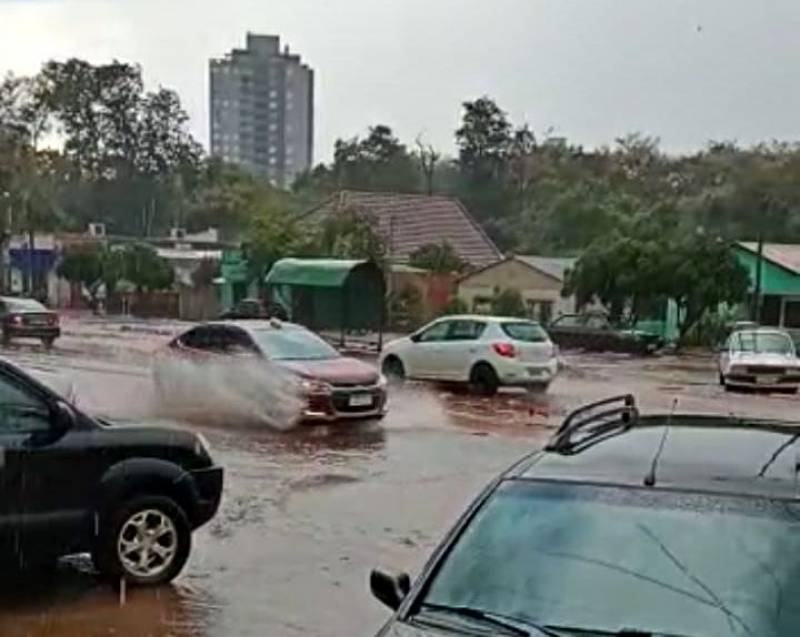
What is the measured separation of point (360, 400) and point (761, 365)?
42.4ft

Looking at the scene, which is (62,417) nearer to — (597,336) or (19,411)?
(19,411)

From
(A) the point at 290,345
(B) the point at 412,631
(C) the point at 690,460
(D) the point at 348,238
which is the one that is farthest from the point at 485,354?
(D) the point at 348,238

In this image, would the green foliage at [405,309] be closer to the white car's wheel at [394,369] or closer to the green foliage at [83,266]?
the green foliage at [83,266]

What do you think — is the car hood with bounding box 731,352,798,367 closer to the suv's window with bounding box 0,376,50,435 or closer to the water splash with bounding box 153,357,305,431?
the water splash with bounding box 153,357,305,431

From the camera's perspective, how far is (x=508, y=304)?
49750mm

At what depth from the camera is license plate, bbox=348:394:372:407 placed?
730 inches

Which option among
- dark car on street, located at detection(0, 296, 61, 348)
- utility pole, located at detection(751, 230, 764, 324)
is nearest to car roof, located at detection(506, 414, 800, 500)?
dark car on street, located at detection(0, 296, 61, 348)

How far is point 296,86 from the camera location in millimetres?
109250

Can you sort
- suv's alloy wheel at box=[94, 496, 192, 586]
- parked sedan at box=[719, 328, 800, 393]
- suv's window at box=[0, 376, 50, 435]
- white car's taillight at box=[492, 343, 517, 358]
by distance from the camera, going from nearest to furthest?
suv's window at box=[0, 376, 50, 435], suv's alloy wheel at box=[94, 496, 192, 586], white car's taillight at box=[492, 343, 517, 358], parked sedan at box=[719, 328, 800, 393]

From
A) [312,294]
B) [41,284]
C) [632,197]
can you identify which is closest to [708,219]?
[632,197]

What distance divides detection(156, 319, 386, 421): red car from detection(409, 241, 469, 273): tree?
107 feet

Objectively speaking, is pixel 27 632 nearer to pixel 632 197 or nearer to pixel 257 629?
pixel 257 629

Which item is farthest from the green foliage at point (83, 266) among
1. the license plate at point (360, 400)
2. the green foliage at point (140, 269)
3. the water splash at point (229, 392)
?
the license plate at point (360, 400)

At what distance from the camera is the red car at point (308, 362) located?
18281 mm
